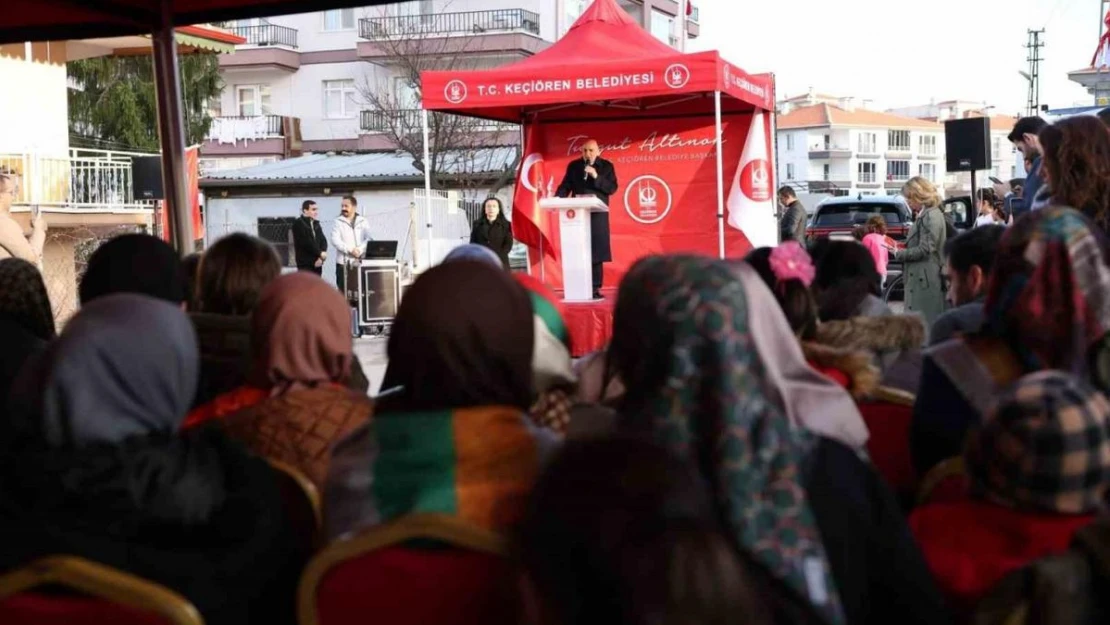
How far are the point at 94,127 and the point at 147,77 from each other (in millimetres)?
2768

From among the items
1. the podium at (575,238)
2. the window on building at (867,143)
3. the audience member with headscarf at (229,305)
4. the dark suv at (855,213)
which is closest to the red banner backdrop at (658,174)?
the podium at (575,238)

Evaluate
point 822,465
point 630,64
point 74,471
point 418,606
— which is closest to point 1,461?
point 74,471

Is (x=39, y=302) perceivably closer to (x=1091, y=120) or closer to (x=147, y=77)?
(x=1091, y=120)

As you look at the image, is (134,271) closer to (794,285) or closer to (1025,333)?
(794,285)

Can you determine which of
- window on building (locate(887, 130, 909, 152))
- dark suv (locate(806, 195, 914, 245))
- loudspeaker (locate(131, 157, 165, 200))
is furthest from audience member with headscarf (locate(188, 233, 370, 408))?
window on building (locate(887, 130, 909, 152))

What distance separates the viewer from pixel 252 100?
4641 cm

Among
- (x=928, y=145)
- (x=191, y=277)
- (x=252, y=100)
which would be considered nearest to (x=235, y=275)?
(x=191, y=277)

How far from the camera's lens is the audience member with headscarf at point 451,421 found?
1.91 m

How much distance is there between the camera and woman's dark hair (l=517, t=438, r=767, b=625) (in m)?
1.40

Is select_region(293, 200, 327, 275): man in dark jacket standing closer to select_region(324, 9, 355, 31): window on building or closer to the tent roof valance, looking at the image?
the tent roof valance

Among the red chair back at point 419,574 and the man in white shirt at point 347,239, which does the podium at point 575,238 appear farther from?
the red chair back at point 419,574

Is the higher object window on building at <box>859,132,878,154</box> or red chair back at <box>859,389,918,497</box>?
window on building at <box>859,132,878,154</box>

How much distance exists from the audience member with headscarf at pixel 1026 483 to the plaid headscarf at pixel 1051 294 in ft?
2.25

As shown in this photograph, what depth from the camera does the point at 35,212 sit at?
16.6 meters
